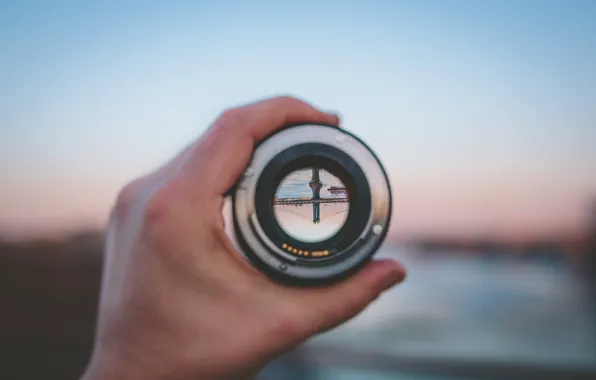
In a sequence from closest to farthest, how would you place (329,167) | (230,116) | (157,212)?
(157,212)
(230,116)
(329,167)

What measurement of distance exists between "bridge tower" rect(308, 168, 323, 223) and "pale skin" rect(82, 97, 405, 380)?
23cm

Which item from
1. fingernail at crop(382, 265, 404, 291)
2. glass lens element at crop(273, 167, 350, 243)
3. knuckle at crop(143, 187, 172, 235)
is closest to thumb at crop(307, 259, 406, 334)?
fingernail at crop(382, 265, 404, 291)

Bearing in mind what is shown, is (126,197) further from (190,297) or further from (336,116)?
(336,116)

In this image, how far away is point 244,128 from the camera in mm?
943

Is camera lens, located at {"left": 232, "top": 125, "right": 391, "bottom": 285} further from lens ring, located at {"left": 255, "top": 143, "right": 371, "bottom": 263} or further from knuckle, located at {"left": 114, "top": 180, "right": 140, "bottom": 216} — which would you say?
knuckle, located at {"left": 114, "top": 180, "right": 140, "bottom": 216}

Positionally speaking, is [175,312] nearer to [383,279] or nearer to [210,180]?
[210,180]

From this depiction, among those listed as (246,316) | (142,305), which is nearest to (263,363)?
(246,316)

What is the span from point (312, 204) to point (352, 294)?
233 mm

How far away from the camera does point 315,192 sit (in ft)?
3.70

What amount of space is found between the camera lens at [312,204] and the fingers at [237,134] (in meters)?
0.03

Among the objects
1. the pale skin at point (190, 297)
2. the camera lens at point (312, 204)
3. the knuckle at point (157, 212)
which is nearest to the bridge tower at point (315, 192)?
the camera lens at point (312, 204)

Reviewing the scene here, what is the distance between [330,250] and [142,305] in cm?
36

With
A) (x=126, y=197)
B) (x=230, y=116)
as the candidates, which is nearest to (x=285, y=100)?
(x=230, y=116)

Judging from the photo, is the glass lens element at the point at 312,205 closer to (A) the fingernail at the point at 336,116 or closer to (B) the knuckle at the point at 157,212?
(A) the fingernail at the point at 336,116
